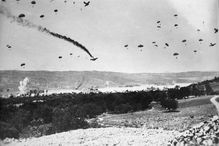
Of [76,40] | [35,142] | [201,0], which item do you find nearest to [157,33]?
[201,0]

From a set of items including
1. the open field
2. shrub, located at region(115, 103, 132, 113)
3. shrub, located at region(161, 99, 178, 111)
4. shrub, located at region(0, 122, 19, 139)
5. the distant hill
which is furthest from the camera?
shrub, located at region(115, 103, 132, 113)

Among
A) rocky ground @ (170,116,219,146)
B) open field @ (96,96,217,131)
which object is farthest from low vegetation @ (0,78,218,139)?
rocky ground @ (170,116,219,146)

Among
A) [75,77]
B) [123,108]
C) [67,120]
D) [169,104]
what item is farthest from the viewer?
[75,77]

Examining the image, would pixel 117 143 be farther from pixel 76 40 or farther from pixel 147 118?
pixel 147 118

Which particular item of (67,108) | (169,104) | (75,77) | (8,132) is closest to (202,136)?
(169,104)

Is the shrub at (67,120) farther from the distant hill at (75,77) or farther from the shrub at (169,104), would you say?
the shrub at (169,104)

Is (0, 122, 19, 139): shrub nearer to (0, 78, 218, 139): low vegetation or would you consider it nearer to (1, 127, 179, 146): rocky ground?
(0, 78, 218, 139): low vegetation

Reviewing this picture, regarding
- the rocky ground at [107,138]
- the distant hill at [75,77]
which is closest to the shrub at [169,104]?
the distant hill at [75,77]

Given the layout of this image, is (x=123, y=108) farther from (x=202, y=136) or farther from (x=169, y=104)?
(x=202, y=136)
